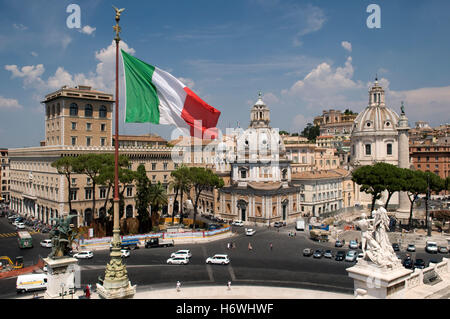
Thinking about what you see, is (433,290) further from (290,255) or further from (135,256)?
(135,256)

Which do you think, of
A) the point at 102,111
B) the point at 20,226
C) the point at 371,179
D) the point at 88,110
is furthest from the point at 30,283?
the point at 371,179

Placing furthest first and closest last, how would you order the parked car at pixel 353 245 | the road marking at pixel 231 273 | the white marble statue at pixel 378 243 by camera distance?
the parked car at pixel 353 245 → the road marking at pixel 231 273 → the white marble statue at pixel 378 243

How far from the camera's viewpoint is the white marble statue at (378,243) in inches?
484

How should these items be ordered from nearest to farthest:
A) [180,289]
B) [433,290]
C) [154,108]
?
[433,290] → [154,108] → [180,289]

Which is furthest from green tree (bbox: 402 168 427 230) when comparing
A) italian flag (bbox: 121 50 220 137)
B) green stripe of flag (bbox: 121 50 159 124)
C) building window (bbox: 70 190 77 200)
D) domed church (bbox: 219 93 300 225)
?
green stripe of flag (bbox: 121 50 159 124)

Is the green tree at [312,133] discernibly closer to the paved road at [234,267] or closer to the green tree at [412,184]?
the green tree at [412,184]

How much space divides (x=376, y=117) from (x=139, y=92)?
74888 mm

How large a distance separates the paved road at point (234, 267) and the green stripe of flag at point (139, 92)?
1564cm

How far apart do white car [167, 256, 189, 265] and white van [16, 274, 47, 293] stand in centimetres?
1093

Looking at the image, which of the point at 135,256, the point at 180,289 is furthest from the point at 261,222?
the point at 180,289

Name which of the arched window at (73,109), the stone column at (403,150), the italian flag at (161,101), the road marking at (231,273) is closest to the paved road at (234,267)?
the road marking at (231,273)
